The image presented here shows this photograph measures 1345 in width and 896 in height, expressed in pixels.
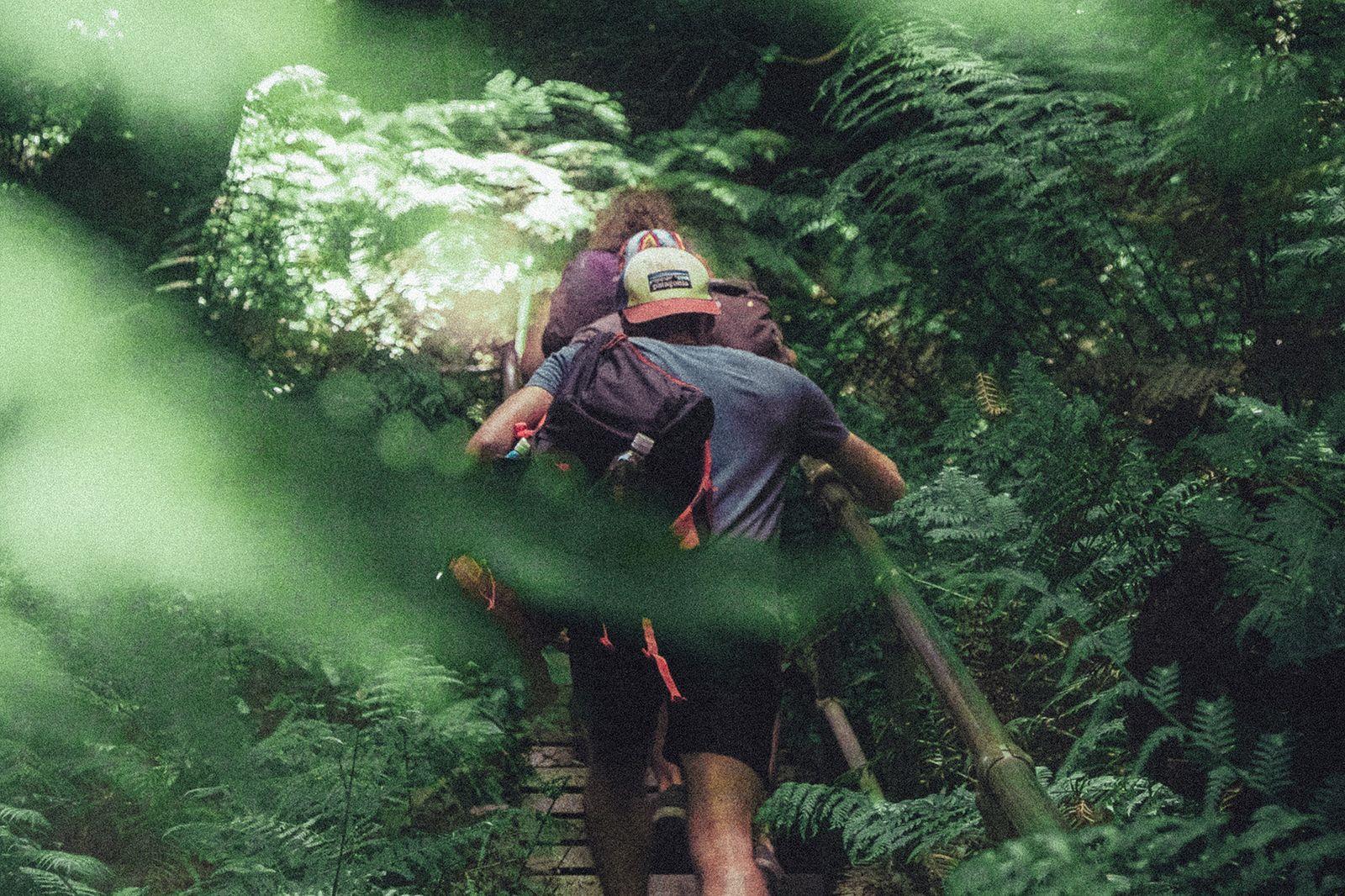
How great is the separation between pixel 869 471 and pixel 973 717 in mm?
1071

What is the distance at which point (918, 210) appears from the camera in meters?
4.77

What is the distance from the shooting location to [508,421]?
9.49ft

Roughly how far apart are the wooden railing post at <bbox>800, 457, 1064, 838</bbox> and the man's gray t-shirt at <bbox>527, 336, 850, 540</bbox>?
322mm

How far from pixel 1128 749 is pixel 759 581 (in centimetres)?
102

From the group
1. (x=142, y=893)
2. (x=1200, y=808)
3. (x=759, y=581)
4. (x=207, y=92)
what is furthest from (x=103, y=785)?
(x=1200, y=808)

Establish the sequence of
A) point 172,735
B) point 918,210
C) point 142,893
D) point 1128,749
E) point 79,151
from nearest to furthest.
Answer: point 1128,749, point 142,893, point 172,735, point 918,210, point 79,151

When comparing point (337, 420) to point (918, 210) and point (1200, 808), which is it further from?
point (1200, 808)

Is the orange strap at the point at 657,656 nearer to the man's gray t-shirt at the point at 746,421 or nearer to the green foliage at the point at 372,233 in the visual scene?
the man's gray t-shirt at the point at 746,421

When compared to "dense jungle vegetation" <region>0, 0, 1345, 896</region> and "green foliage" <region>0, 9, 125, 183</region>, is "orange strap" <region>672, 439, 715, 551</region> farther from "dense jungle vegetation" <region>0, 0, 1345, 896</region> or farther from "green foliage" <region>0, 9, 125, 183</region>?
"green foliage" <region>0, 9, 125, 183</region>

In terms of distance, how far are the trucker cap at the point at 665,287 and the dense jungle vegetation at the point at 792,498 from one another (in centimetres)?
73

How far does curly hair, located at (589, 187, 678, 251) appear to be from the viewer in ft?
13.9

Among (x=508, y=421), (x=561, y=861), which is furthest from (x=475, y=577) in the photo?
(x=561, y=861)

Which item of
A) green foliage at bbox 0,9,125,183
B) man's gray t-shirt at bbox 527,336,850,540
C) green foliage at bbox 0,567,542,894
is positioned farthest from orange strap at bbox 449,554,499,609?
green foliage at bbox 0,9,125,183

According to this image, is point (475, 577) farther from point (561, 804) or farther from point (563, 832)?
point (561, 804)
